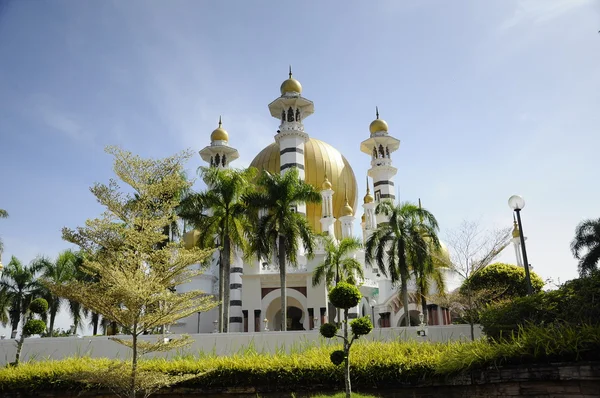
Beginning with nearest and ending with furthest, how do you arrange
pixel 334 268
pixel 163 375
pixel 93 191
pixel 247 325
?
pixel 163 375
pixel 93 191
pixel 334 268
pixel 247 325

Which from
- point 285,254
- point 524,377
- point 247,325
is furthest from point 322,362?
point 247,325

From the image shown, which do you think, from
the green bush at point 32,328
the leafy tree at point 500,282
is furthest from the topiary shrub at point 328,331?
the green bush at point 32,328

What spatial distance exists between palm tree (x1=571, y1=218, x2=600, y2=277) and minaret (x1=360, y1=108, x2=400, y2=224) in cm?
1533

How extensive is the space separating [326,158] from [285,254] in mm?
22281

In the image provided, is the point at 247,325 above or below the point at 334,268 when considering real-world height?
below

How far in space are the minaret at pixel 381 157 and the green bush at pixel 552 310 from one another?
31.1 m

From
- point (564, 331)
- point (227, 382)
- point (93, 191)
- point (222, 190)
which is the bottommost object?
point (227, 382)

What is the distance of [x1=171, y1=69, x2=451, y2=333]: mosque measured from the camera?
115 feet

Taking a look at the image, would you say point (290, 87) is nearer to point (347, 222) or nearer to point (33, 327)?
point (347, 222)

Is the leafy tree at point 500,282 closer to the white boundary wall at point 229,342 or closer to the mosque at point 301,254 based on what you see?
the white boundary wall at point 229,342

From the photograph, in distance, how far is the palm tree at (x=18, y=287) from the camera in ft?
125

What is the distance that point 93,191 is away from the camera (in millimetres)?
15422

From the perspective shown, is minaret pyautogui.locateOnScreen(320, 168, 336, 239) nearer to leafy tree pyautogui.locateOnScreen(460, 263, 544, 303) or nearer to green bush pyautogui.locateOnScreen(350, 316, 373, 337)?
leafy tree pyautogui.locateOnScreen(460, 263, 544, 303)

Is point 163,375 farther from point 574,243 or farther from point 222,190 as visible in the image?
point 574,243
